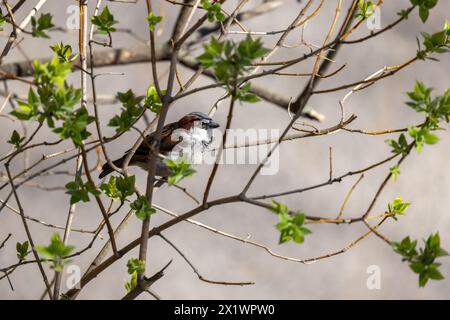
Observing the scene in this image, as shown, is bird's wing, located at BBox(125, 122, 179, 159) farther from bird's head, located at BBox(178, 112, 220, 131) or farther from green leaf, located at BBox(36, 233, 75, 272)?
green leaf, located at BBox(36, 233, 75, 272)

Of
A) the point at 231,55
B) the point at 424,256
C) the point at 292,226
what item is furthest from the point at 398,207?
the point at 231,55

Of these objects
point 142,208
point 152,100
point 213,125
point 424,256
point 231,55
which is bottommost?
point 424,256

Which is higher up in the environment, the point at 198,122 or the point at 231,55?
the point at 198,122

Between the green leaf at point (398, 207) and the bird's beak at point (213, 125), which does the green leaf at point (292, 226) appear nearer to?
the green leaf at point (398, 207)

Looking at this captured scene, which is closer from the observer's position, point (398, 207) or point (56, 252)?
point (56, 252)

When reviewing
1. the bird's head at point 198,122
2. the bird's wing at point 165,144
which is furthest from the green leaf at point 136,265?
the bird's head at point 198,122

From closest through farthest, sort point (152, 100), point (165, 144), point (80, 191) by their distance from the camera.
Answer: point (80, 191), point (152, 100), point (165, 144)

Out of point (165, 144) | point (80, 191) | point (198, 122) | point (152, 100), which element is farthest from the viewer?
point (198, 122)

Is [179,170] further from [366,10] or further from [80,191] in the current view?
[366,10]

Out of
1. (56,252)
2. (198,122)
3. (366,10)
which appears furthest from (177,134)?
(56,252)

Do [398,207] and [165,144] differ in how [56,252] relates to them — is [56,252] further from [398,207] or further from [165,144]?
[165,144]

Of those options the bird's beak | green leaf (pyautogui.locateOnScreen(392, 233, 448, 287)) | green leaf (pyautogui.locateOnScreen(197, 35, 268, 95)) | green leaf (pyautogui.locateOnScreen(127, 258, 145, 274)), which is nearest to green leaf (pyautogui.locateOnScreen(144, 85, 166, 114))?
green leaf (pyautogui.locateOnScreen(127, 258, 145, 274))

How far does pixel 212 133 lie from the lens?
2922 mm

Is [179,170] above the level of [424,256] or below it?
above
